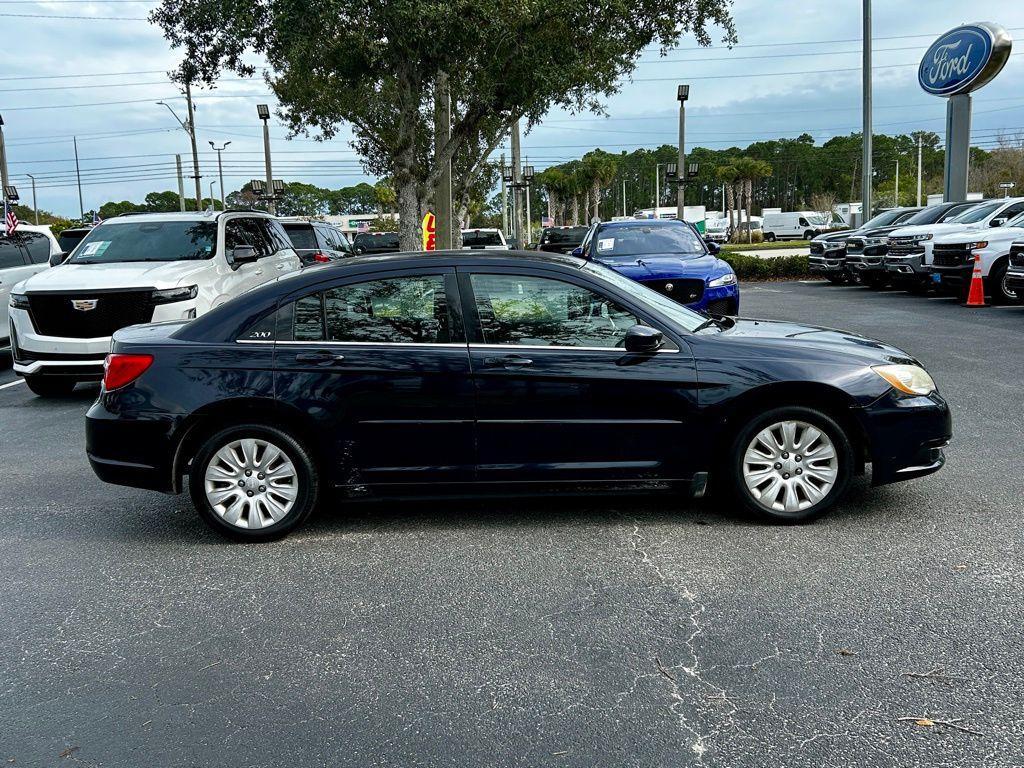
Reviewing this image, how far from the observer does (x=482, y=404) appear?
519cm

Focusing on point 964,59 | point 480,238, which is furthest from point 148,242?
point 964,59

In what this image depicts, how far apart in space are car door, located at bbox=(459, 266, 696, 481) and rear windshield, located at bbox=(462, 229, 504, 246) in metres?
A: 24.4

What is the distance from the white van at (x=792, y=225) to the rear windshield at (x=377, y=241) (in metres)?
50.6

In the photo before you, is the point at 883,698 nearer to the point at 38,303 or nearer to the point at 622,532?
the point at 622,532

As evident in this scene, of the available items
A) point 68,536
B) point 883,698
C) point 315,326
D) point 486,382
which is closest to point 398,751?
point 883,698

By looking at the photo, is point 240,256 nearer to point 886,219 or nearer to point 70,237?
point 70,237

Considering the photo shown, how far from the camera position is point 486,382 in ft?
17.0

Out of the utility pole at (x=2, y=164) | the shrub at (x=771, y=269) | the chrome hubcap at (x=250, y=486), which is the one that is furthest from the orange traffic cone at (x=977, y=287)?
the utility pole at (x=2, y=164)

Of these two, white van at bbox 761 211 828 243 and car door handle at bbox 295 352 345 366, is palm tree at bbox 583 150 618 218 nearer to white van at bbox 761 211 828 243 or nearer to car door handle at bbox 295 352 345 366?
white van at bbox 761 211 828 243

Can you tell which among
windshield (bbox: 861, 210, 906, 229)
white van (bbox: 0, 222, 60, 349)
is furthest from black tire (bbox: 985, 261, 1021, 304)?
white van (bbox: 0, 222, 60, 349)

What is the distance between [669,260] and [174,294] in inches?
260

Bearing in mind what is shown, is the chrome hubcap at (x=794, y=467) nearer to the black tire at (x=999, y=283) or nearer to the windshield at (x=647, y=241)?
the windshield at (x=647, y=241)

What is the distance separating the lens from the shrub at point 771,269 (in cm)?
2795

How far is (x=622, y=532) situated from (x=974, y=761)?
248 centimetres
